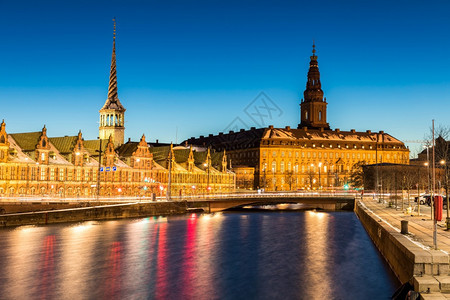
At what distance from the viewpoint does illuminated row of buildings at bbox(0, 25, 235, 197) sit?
87500mm

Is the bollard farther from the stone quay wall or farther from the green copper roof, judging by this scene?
the green copper roof

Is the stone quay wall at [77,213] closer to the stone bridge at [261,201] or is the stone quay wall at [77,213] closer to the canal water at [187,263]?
the canal water at [187,263]

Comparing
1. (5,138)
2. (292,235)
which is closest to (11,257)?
(292,235)

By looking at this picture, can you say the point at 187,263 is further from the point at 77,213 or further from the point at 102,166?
the point at 102,166

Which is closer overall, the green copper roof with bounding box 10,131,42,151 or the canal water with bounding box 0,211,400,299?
the canal water with bounding box 0,211,400,299

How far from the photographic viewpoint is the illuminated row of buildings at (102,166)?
87.5m

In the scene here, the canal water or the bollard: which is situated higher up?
the bollard

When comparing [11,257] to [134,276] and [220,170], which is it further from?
[220,170]

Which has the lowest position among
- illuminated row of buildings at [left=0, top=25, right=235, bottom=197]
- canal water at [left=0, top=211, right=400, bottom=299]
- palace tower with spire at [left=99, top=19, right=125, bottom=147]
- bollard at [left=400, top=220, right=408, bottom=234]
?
canal water at [left=0, top=211, right=400, bottom=299]

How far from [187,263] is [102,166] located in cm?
6107

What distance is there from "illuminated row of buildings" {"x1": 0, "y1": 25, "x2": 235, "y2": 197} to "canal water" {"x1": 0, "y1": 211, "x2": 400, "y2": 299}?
25016mm

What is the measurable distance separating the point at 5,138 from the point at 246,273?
58296 mm

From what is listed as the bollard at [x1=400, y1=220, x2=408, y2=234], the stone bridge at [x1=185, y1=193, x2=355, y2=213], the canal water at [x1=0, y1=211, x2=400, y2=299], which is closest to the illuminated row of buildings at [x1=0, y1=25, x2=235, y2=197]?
the stone bridge at [x1=185, y1=193, x2=355, y2=213]

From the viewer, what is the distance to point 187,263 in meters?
43.1
